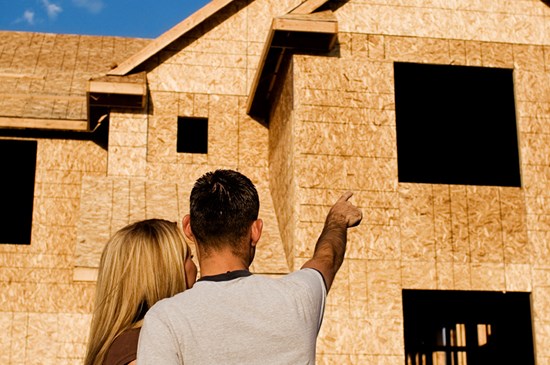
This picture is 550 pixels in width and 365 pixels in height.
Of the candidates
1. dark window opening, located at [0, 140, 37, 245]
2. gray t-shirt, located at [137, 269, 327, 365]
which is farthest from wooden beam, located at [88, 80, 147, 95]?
gray t-shirt, located at [137, 269, 327, 365]

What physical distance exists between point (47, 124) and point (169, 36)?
10.3 ft

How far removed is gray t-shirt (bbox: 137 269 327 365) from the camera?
114 inches

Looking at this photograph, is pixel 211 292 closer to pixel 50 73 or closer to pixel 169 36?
pixel 169 36

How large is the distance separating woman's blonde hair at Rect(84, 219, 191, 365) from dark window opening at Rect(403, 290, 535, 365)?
50.0ft

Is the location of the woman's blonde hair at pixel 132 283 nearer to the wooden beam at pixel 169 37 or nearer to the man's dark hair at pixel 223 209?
the man's dark hair at pixel 223 209

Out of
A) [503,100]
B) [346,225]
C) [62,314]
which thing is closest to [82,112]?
[62,314]

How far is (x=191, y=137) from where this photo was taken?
20594mm

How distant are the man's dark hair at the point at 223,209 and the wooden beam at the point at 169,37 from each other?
13.6 m

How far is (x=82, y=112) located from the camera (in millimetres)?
18031

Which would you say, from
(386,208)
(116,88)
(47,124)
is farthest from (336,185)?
(47,124)

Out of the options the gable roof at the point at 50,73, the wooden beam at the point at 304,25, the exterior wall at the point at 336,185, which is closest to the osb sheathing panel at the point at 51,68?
the gable roof at the point at 50,73

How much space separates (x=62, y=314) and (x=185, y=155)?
13.1ft

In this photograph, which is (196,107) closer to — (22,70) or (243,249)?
(22,70)

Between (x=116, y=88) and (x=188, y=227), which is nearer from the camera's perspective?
(x=188, y=227)
